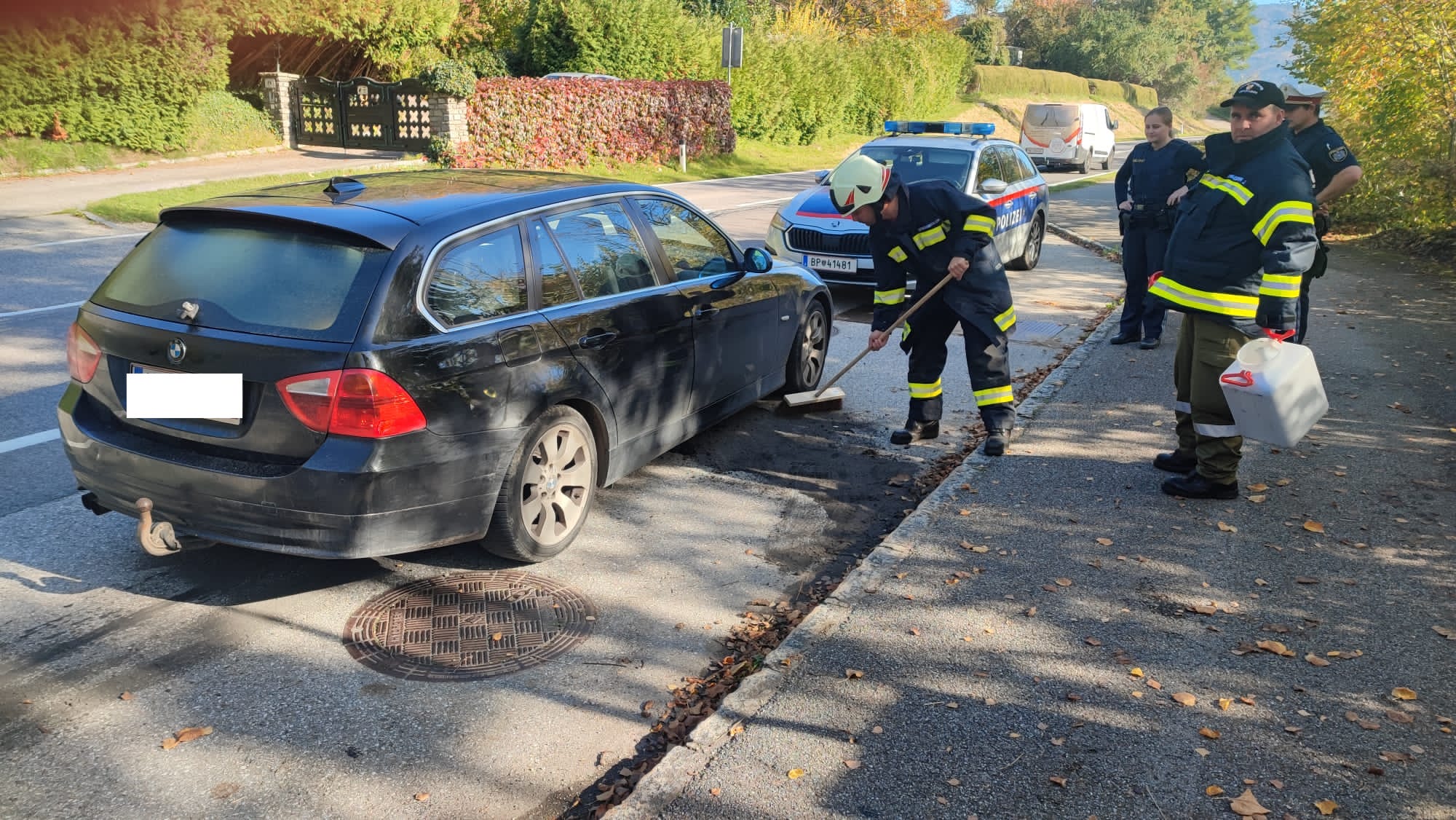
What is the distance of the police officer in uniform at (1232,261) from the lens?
494 centimetres

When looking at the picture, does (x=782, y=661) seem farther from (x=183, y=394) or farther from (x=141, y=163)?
(x=141, y=163)

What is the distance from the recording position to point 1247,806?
9.98 feet

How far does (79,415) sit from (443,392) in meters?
1.51

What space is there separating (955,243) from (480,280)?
2.87 metres

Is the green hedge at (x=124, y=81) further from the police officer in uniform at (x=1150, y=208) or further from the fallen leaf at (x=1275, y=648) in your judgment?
the fallen leaf at (x=1275, y=648)

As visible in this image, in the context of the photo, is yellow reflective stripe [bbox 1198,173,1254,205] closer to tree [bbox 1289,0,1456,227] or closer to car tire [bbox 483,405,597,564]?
car tire [bbox 483,405,597,564]

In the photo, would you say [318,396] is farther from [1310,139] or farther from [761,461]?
[1310,139]

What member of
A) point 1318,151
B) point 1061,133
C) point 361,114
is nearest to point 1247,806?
point 1318,151

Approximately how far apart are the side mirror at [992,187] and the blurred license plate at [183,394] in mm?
8752

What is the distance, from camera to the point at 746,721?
3424 mm

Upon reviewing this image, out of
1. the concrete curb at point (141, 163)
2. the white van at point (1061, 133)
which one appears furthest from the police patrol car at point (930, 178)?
the white van at point (1061, 133)

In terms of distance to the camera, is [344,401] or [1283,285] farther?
[1283,285]

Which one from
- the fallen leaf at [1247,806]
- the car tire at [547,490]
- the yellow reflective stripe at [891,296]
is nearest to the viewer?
the fallen leaf at [1247,806]

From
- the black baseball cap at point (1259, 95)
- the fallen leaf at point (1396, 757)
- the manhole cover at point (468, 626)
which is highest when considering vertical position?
the black baseball cap at point (1259, 95)
